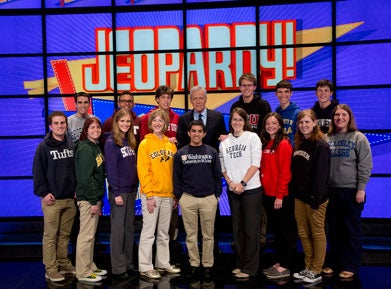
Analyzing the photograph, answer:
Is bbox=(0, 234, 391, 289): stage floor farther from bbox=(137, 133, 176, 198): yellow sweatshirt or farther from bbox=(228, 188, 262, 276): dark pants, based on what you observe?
bbox=(137, 133, 176, 198): yellow sweatshirt

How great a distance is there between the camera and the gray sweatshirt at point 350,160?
417 centimetres

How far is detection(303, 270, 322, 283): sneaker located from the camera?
4099 millimetres

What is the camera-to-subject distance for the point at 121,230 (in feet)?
14.1

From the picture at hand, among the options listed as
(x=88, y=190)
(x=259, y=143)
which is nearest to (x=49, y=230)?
(x=88, y=190)

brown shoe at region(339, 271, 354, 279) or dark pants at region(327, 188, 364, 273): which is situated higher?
dark pants at region(327, 188, 364, 273)

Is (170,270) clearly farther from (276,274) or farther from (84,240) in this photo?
(276,274)

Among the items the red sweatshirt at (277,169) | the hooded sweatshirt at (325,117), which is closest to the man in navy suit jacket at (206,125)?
the red sweatshirt at (277,169)

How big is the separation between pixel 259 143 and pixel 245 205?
0.62m

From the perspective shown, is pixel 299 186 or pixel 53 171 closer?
pixel 299 186

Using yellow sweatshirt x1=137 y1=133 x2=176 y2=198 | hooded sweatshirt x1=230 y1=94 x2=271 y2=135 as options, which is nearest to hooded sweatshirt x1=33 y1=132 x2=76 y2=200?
yellow sweatshirt x1=137 y1=133 x2=176 y2=198

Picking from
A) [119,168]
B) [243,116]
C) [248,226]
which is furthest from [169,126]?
[248,226]

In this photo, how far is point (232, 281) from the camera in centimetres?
418

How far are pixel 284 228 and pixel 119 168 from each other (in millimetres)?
1717

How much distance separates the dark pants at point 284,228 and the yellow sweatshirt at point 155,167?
3.36 ft
